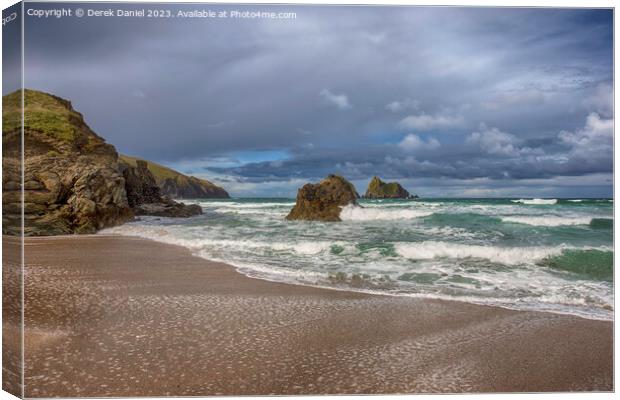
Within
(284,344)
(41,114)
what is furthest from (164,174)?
(284,344)

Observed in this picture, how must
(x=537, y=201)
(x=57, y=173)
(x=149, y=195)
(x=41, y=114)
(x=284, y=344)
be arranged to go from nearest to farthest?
(x=284, y=344) < (x=41, y=114) < (x=537, y=201) < (x=149, y=195) < (x=57, y=173)

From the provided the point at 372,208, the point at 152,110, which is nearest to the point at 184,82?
the point at 152,110

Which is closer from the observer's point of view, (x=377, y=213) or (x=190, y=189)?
(x=190, y=189)

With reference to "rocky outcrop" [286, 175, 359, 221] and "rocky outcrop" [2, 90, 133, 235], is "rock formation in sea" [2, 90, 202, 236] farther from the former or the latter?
"rocky outcrop" [286, 175, 359, 221]

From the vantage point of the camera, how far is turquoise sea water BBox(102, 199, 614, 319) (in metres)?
3.80

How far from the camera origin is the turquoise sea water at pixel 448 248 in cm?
380

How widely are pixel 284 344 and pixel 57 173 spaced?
13.0ft

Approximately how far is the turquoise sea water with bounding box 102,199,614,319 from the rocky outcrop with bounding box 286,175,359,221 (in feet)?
0.37

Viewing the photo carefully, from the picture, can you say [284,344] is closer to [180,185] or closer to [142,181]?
[180,185]

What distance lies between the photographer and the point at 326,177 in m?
3.86

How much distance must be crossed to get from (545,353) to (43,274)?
13.8 feet

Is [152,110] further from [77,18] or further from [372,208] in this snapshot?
[372,208]

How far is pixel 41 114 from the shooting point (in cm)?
363

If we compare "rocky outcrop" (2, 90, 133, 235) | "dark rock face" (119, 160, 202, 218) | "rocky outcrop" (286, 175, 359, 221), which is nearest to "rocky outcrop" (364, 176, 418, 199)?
"rocky outcrop" (286, 175, 359, 221)
